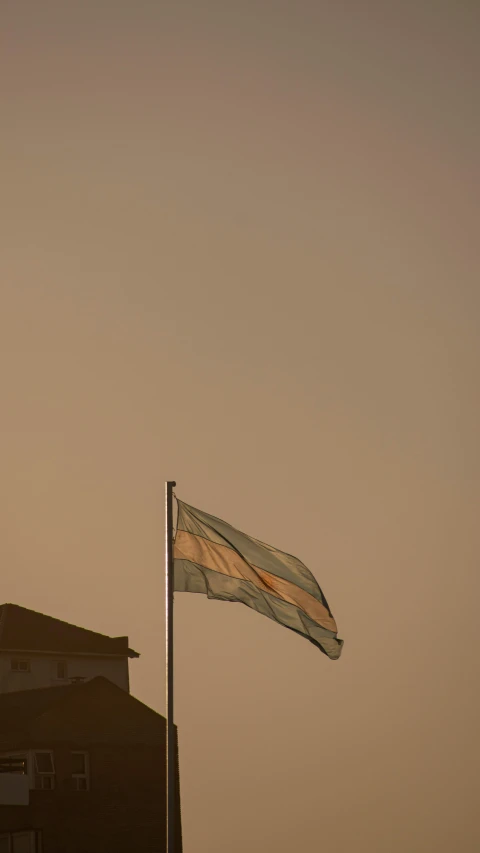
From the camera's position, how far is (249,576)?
24.7 meters

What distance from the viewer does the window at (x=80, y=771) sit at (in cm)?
6825

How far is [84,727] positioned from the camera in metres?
70.5

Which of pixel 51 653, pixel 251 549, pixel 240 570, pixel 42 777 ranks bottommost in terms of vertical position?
pixel 240 570

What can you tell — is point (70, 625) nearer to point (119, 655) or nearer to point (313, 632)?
point (119, 655)

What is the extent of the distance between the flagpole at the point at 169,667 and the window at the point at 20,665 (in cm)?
5937

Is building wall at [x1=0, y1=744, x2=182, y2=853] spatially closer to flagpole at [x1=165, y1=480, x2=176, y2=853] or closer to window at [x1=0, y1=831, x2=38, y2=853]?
window at [x1=0, y1=831, x2=38, y2=853]

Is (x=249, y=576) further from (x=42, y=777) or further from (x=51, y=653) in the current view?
(x=51, y=653)

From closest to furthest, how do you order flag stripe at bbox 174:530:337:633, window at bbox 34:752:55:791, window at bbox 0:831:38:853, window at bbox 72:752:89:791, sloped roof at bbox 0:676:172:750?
1. flag stripe at bbox 174:530:337:633
2. window at bbox 0:831:38:853
3. window at bbox 34:752:55:791
4. window at bbox 72:752:89:791
5. sloped roof at bbox 0:676:172:750

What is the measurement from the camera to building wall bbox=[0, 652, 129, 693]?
80.0 meters

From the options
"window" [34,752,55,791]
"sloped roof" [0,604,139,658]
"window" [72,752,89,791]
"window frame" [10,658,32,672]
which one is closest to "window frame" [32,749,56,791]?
"window" [34,752,55,791]

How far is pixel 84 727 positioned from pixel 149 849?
24.0 ft

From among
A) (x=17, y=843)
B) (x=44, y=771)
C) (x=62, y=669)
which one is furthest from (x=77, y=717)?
(x=62, y=669)

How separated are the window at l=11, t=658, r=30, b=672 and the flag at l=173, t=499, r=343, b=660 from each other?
5887 centimetres

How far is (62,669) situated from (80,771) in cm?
1402
